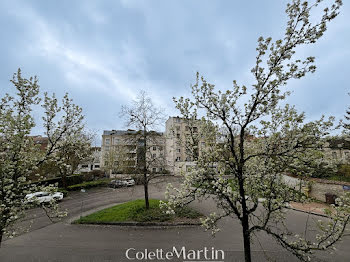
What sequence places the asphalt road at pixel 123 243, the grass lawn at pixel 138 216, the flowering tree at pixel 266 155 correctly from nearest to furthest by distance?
the flowering tree at pixel 266 155
the asphalt road at pixel 123 243
the grass lawn at pixel 138 216

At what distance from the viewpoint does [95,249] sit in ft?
26.6

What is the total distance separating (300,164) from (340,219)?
1.17 metres

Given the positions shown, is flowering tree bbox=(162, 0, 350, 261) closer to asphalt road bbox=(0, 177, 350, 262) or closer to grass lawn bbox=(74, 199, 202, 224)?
asphalt road bbox=(0, 177, 350, 262)

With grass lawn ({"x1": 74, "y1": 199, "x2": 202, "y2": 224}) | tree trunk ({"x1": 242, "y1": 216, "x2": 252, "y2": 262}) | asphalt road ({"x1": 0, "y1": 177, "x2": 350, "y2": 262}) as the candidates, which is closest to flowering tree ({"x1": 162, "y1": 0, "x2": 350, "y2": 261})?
tree trunk ({"x1": 242, "y1": 216, "x2": 252, "y2": 262})

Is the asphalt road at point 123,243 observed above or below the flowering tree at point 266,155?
below

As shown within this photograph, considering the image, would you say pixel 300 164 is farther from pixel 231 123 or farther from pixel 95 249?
pixel 95 249

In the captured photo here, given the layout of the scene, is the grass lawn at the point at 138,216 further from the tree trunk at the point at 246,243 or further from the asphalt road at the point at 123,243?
the tree trunk at the point at 246,243

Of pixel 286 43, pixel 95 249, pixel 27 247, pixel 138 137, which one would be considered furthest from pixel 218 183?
pixel 27 247

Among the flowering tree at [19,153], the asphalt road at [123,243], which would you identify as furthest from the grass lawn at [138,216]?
the flowering tree at [19,153]

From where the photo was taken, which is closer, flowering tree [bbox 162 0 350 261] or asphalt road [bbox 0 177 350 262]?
flowering tree [bbox 162 0 350 261]

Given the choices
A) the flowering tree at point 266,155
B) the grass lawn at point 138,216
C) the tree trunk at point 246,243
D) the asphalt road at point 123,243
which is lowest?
the asphalt road at point 123,243

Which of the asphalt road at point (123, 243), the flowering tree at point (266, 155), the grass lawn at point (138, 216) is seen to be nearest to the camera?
the flowering tree at point (266, 155)

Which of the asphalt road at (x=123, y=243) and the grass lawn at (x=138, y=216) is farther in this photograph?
the grass lawn at (x=138, y=216)

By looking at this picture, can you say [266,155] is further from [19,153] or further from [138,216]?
[138,216]
